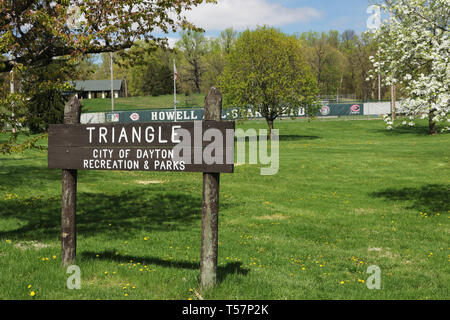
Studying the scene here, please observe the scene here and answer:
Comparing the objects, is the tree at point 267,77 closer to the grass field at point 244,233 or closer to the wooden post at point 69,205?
the grass field at point 244,233

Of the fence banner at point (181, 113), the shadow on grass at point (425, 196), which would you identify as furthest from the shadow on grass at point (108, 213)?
the fence banner at point (181, 113)

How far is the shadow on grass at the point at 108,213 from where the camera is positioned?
10203 millimetres

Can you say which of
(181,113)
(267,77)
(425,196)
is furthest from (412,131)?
(425,196)

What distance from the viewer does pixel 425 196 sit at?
52.0 feet

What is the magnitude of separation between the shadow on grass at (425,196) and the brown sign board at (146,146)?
9863 millimetres

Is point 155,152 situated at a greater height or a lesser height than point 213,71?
lesser

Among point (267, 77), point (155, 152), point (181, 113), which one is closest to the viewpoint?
point (155, 152)

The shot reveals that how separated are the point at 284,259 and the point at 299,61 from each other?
3546 cm

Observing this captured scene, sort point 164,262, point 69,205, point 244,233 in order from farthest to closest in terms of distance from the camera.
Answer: point 244,233 → point 164,262 → point 69,205

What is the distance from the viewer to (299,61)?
136ft

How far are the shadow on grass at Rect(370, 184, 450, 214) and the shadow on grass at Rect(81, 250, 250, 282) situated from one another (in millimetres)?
8501

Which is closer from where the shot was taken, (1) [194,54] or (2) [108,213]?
(2) [108,213]

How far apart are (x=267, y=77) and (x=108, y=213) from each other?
28785 mm

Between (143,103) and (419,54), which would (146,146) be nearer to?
(419,54)
